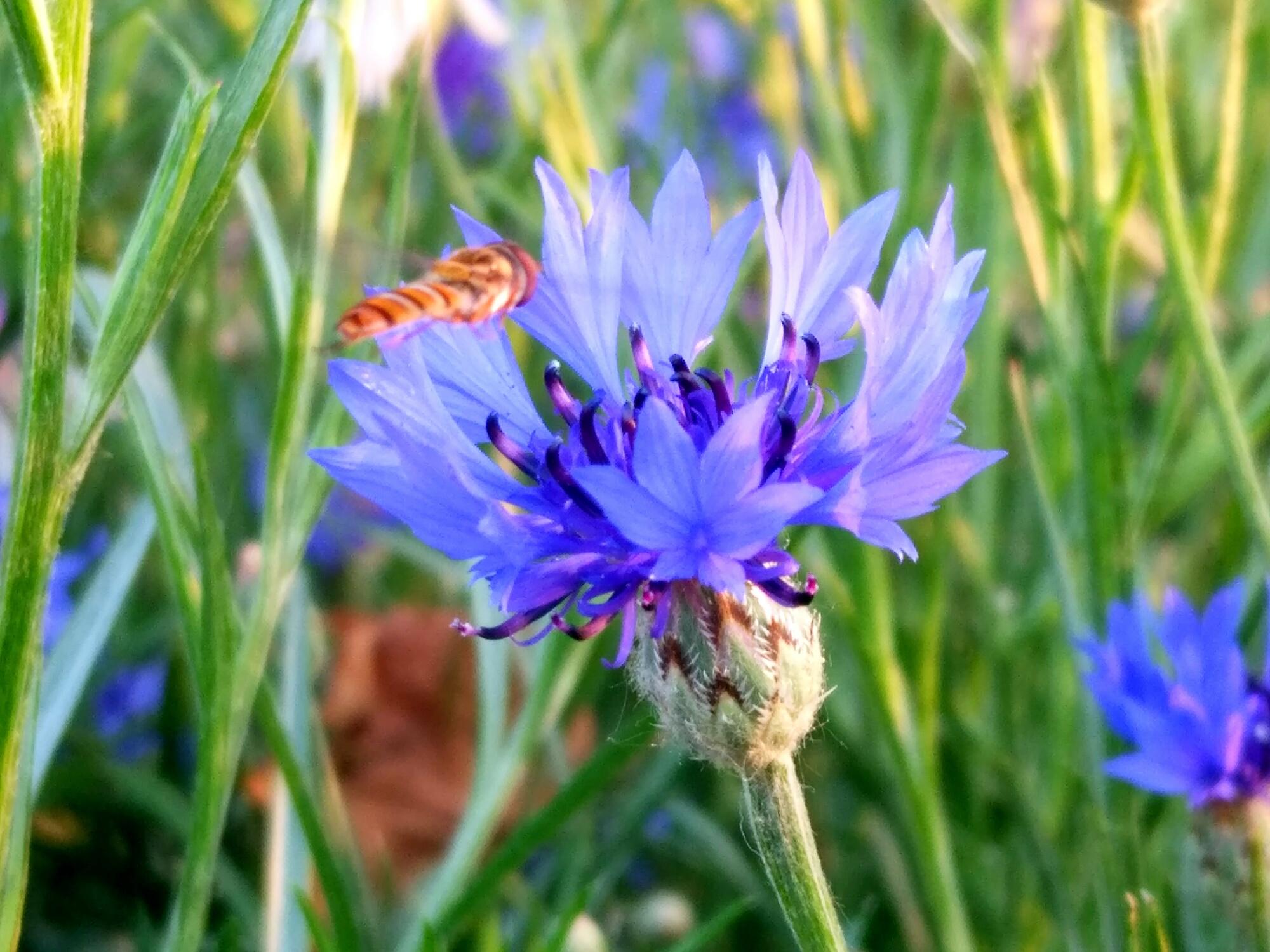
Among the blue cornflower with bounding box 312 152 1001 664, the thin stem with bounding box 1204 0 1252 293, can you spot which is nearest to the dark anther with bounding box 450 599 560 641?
the blue cornflower with bounding box 312 152 1001 664

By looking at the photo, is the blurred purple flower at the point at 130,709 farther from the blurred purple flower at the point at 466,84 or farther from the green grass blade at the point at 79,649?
the blurred purple flower at the point at 466,84

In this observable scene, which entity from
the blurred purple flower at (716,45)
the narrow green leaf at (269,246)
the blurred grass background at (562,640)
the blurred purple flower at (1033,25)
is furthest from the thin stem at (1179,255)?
the blurred purple flower at (716,45)

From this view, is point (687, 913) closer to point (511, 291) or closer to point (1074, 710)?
point (1074, 710)

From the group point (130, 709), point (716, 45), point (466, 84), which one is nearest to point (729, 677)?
point (130, 709)

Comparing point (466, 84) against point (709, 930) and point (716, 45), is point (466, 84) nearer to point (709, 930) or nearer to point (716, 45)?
point (716, 45)

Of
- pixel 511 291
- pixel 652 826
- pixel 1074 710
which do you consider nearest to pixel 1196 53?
pixel 1074 710
